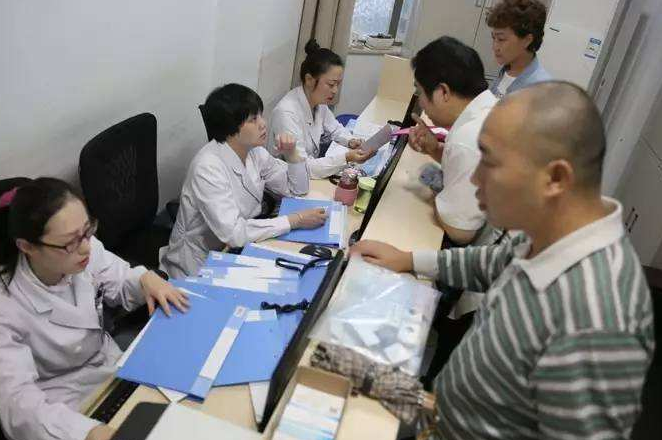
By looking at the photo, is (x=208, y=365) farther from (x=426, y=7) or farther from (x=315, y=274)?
(x=426, y=7)

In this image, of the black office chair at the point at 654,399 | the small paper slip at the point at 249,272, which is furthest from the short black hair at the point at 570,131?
the black office chair at the point at 654,399

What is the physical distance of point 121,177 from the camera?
5.85 ft

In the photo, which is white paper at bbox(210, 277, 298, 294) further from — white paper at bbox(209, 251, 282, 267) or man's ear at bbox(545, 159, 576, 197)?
man's ear at bbox(545, 159, 576, 197)

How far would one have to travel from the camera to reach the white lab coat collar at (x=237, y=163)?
198 centimetres

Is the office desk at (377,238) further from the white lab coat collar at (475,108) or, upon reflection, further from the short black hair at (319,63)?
the short black hair at (319,63)

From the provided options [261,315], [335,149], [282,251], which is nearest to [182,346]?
[261,315]

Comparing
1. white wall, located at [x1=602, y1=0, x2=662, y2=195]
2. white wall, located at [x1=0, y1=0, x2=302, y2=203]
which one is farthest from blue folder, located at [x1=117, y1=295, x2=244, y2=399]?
white wall, located at [x1=602, y1=0, x2=662, y2=195]

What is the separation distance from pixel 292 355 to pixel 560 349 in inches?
18.6

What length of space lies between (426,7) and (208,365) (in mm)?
3917

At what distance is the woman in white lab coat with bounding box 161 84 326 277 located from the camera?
1.85 metres

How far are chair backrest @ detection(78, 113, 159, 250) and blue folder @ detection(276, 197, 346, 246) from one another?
556 millimetres

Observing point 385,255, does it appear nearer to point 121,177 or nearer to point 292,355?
point 292,355

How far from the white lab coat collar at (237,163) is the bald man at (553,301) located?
4.19 feet

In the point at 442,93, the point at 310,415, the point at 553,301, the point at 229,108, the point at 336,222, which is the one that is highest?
the point at 442,93
